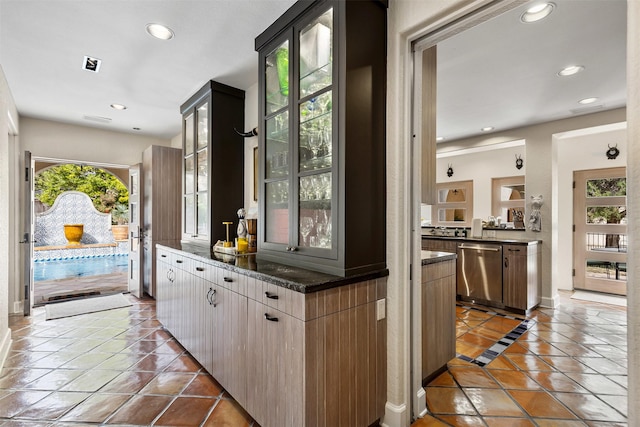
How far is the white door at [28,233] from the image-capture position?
13.5 ft

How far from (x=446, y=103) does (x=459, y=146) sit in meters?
1.97

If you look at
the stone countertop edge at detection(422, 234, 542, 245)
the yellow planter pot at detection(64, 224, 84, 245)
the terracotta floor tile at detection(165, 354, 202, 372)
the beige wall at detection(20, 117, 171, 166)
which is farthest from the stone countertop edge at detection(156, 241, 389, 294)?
the yellow planter pot at detection(64, 224, 84, 245)

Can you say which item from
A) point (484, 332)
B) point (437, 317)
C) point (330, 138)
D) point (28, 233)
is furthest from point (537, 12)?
point (28, 233)

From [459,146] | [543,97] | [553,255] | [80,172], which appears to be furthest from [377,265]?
[80,172]

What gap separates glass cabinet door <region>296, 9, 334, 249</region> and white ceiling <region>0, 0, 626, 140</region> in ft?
1.31

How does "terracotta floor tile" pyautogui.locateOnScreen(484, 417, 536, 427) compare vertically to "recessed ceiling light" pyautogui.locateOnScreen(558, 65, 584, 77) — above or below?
below

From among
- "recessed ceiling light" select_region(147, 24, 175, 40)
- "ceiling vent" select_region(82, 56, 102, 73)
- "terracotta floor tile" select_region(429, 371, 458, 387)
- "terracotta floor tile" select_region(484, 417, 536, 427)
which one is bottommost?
"terracotta floor tile" select_region(429, 371, 458, 387)

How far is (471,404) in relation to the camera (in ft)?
6.97

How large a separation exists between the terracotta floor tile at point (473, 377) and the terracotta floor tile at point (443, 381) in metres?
0.05

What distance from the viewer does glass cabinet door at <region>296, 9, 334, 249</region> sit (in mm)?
1822

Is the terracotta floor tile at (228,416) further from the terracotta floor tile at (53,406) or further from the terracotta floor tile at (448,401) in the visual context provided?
the terracotta floor tile at (448,401)

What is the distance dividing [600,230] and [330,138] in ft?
18.4

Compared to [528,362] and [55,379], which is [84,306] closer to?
[55,379]

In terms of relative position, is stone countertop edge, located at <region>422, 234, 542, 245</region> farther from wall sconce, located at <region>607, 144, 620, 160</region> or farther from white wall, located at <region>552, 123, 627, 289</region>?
wall sconce, located at <region>607, 144, 620, 160</region>
